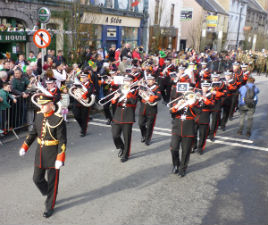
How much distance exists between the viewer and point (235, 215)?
18.8 ft

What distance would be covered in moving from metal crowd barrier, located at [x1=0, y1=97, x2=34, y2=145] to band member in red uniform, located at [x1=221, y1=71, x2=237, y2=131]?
20.6 feet

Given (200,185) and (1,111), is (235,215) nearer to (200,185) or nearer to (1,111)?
(200,185)

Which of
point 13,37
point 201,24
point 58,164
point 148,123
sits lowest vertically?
point 148,123

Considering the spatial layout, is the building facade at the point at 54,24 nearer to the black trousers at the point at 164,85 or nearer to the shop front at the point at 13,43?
the shop front at the point at 13,43

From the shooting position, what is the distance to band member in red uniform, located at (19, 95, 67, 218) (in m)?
5.18

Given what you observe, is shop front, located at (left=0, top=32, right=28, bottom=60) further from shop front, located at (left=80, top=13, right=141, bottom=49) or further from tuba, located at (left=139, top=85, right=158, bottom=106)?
tuba, located at (left=139, top=85, right=158, bottom=106)

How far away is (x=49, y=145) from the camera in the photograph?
A: 17.4 feet

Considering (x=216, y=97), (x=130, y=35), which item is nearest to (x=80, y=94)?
(x=216, y=97)

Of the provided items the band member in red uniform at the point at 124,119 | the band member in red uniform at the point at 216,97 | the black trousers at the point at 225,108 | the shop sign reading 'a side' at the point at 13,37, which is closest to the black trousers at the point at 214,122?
the band member in red uniform at the point at 216,97

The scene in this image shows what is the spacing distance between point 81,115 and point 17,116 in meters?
1.77

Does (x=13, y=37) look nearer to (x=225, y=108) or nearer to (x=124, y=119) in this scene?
(x=124, y=119)

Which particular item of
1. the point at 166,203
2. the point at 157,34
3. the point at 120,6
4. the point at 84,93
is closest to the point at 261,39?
the point at 157,34

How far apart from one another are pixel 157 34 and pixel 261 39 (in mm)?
22182

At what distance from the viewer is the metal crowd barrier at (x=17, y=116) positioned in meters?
8.78
